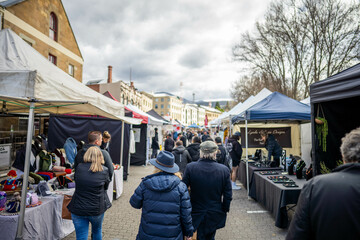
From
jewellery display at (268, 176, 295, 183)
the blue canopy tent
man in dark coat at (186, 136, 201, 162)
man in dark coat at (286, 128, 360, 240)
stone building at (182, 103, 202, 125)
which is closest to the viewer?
man in dark coat at (286, 128, 360, 240)

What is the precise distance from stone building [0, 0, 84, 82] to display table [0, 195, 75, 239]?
1342 cm

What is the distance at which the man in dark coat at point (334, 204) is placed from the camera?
1331 mm

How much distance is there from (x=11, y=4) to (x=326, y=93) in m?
16.9

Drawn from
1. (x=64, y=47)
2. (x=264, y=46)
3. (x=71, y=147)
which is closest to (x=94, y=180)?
(x=71, y=147)

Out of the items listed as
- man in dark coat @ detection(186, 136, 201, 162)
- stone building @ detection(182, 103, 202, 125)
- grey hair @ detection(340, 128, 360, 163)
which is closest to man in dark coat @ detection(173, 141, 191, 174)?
man in dark coat @ detection(186, 136, 201, 162)

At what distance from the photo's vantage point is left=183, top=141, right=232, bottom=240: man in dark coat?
2924mm

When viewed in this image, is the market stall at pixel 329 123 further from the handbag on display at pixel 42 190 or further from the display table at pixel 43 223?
the handbag on display at pixel 42 190

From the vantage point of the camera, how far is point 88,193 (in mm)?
2875

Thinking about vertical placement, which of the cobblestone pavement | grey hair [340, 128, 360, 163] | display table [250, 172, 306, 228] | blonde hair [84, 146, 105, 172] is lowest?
the cobblestone pavement

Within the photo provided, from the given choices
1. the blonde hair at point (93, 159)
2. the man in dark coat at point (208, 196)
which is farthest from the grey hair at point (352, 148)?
the blonde hair at point (93, 159)

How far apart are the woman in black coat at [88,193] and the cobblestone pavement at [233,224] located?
1.31 meters

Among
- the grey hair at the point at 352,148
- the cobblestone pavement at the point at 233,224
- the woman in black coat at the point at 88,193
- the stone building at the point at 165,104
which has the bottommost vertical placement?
the cobblestone pavement at the point at 233,224

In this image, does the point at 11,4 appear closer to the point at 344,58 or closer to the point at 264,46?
the point at 264,46

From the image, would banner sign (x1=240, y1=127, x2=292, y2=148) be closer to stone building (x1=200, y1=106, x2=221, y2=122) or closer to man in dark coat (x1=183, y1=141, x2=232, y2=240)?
man in dark coat (x1=183, y1=141, x2=232, y2=240)
